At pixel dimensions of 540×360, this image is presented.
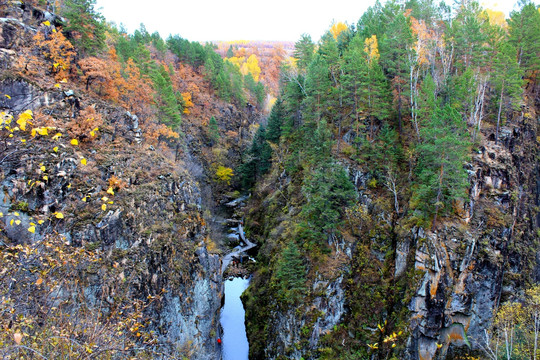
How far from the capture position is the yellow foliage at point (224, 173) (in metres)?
51.9

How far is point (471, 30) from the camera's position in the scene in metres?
28.2

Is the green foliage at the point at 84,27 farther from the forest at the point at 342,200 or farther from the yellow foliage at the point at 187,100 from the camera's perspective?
the yellow foliage at the point at 187,100

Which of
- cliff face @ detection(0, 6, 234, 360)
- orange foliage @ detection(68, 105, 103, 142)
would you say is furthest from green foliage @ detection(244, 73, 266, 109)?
orange foliage @ detection(68, 105, 103, 142)

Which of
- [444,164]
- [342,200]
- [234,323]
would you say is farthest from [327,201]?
[234,323]

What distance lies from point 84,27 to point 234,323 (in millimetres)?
31864

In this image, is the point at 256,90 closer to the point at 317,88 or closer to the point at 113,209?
the point at 317,88

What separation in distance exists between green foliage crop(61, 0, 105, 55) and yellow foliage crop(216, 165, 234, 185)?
27.1 meters

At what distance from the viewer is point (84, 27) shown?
85.8ft

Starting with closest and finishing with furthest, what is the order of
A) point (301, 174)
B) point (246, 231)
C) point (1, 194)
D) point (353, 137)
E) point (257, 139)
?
1. point (1, 194)
2. point (353, 137)
3. point (301, 174)
4. point (246, 231)
5. point (257, 139)

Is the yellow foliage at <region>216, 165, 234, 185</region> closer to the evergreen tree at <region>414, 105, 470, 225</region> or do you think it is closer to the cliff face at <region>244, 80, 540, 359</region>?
the cliff face at <region>244, 80, 540, 359</region>

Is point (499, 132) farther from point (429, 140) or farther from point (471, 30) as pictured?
point (471, 30)

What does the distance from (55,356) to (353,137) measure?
3014cm

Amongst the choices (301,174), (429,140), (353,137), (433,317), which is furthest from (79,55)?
(433,317)

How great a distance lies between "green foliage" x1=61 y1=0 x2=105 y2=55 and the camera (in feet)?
84.8
